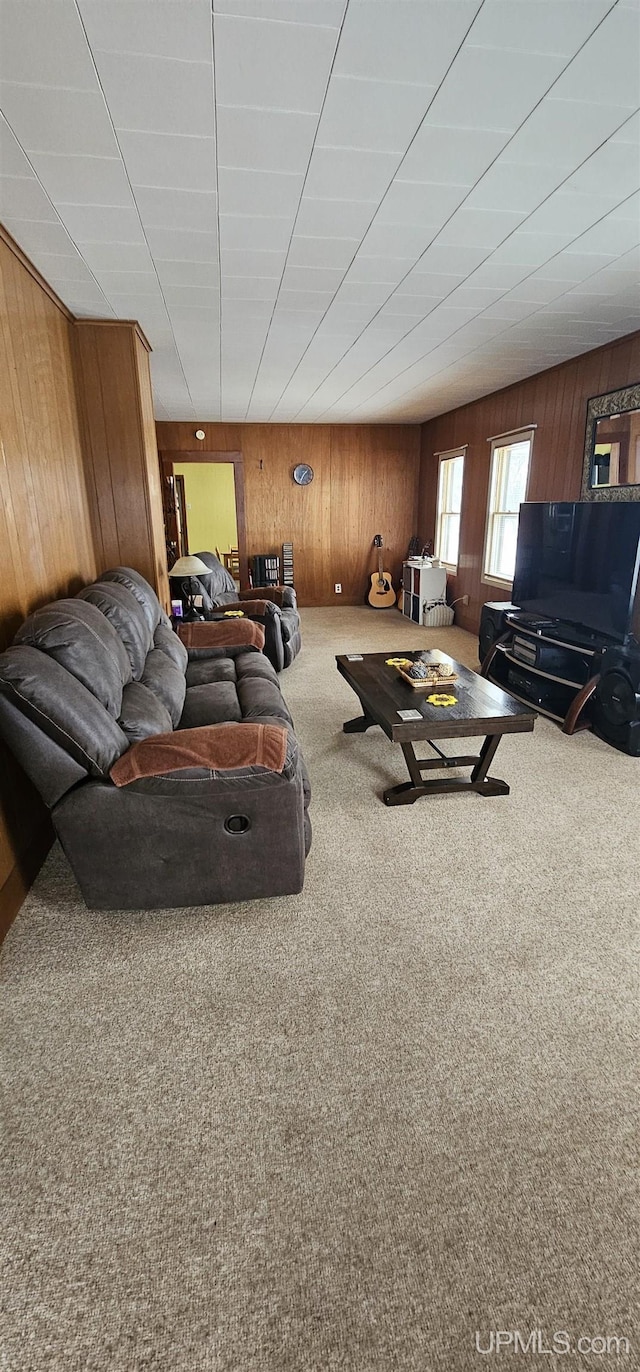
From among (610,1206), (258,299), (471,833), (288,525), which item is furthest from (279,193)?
(288,525)

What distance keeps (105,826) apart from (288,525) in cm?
671

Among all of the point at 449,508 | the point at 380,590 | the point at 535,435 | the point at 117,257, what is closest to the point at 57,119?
the point at 117,257

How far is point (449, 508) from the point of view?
735cm

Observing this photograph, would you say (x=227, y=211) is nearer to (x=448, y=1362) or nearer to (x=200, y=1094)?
(x=200, y=1094)

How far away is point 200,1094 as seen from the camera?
1.44 meters

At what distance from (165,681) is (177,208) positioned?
6.09 ft

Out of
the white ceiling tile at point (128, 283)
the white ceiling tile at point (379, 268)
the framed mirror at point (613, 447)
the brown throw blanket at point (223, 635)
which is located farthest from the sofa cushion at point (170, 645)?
the framed mirror at point (613, 447)

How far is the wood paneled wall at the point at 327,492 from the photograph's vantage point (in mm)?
7727

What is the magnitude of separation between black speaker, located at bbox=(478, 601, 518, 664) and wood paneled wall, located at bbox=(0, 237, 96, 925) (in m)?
3.07

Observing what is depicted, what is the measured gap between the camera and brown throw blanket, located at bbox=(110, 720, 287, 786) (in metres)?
1.89

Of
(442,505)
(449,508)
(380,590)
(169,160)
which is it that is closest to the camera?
(169,160)

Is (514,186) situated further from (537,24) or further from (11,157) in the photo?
(11,157)

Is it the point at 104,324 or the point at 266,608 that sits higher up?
the point at 104,324

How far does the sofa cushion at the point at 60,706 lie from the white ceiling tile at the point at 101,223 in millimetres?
1729
